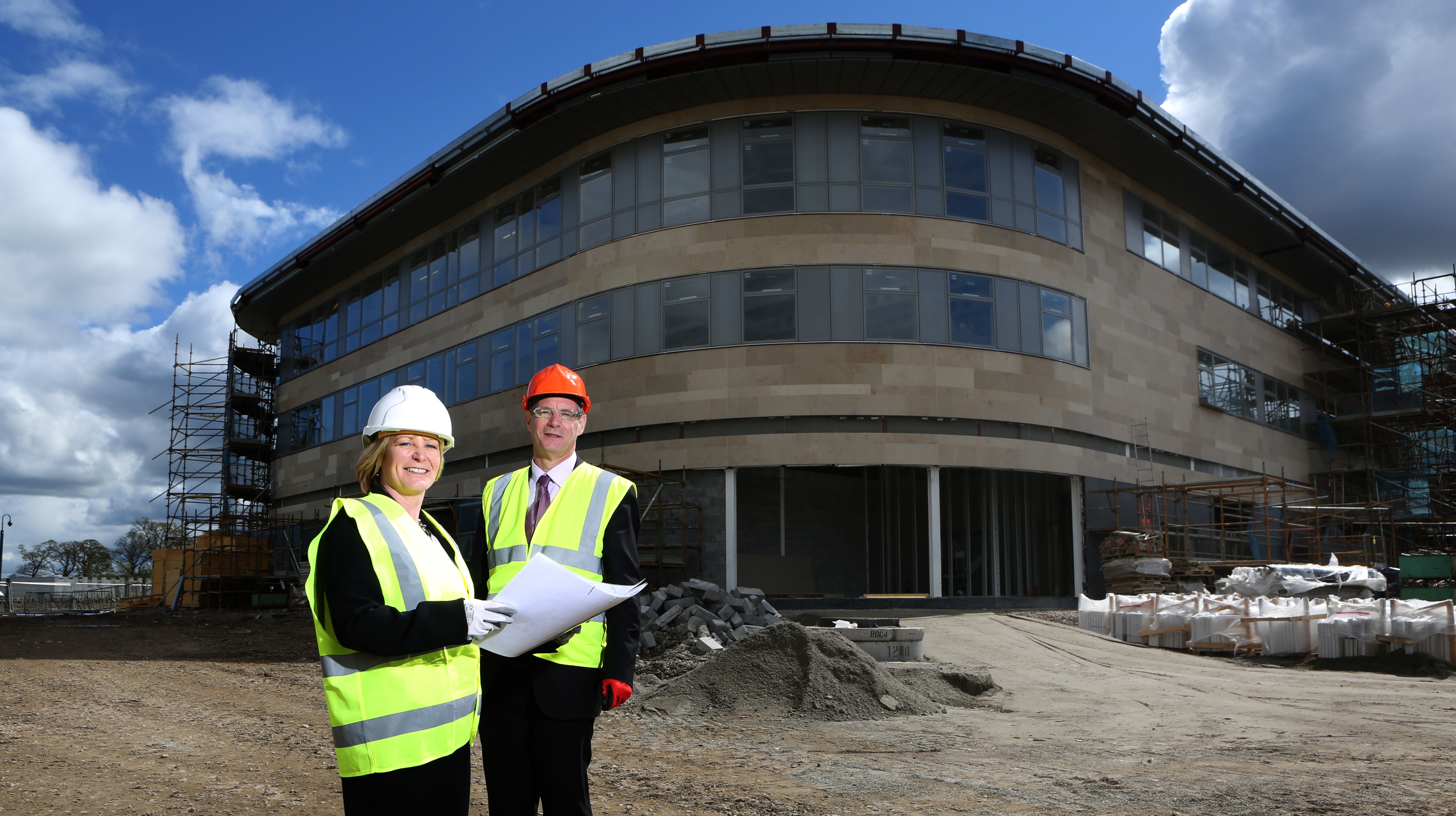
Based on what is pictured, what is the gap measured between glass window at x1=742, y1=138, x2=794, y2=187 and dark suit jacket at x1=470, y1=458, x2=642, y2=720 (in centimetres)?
1966

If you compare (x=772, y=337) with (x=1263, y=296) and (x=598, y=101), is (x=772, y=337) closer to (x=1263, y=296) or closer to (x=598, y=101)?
(x=598, y=101)

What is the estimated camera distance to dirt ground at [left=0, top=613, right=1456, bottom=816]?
645cm

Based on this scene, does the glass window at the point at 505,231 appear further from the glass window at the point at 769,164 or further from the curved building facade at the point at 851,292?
the glass window at the point at 769,164

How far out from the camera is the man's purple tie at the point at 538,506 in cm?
385

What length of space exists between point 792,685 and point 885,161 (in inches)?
590

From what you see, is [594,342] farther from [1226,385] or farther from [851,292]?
[1226,385]

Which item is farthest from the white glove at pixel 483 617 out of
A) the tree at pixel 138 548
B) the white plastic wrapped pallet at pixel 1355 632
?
the tree at pixel 138 548

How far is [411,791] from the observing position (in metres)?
2.81

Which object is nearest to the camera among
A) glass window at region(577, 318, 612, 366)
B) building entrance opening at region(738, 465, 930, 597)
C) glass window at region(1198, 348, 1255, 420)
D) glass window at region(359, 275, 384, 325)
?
glass window at region(577, 318, 612, 366)

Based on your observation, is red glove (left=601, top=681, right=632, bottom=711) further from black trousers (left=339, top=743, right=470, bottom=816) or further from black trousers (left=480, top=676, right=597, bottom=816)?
black trousers (left=339, top=743, right=470, bottom=816)

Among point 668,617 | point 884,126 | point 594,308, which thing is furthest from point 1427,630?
point 594,308

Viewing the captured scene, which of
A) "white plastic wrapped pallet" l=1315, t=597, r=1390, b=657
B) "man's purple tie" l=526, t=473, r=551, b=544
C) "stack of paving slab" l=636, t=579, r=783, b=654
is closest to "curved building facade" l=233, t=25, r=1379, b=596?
"stack of paving slab" l=636, t=579, r=783, b=654

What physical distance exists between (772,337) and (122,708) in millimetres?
14311

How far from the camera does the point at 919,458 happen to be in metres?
21.7
